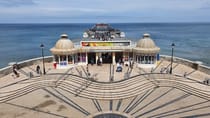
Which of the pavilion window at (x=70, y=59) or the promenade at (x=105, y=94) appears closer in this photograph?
the promenade at (x=105, y=94)

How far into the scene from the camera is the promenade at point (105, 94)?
2117cm

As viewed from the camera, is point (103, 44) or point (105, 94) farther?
point (103, 44)

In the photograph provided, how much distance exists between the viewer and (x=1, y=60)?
63062 millimetres

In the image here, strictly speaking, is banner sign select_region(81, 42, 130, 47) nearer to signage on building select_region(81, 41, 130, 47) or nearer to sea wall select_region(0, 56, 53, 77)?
signage on building select_region(81, 41, 130, 47)

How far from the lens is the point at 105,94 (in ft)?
81.1

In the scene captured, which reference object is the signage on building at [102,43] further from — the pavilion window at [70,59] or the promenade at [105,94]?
the promenade at [105,94]

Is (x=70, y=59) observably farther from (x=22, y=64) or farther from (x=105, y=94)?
(x=105, y=94)

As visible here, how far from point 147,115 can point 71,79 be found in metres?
11.3

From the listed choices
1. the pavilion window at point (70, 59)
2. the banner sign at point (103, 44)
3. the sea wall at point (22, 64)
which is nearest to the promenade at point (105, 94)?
the sea wall at point (22, 64)

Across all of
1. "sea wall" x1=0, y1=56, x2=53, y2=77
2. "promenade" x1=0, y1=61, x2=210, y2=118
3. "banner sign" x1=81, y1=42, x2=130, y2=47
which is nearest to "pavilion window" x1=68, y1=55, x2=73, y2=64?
"promenade" x1=0, y1=61, x2=210, y2=118

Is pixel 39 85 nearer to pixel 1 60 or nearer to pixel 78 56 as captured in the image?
pixel 78 56

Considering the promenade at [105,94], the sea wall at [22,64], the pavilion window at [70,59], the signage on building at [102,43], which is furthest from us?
the signage on building at [102,43]

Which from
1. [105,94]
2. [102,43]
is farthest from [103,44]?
[105,94]

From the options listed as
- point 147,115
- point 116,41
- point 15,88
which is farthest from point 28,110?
point 116,41
